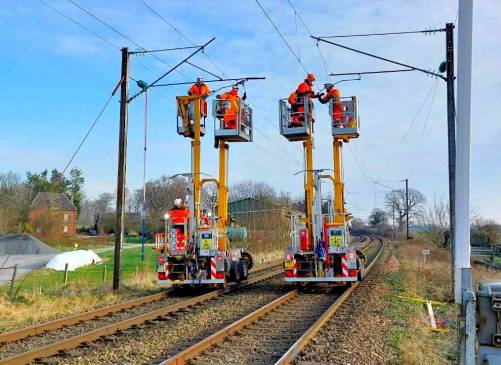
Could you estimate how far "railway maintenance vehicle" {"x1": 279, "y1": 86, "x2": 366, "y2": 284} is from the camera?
16.2 m

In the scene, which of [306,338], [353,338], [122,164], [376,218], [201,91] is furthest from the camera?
[376,218]

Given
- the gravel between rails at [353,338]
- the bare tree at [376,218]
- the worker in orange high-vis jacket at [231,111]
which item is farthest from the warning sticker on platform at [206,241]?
the bare tree at [376,218]

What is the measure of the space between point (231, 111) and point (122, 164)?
4.10m

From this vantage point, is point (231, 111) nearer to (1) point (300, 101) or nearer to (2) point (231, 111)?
(2) point (231, 111)

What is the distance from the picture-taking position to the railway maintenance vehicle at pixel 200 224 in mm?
16000

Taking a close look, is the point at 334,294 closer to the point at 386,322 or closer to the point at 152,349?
the point at 386,322

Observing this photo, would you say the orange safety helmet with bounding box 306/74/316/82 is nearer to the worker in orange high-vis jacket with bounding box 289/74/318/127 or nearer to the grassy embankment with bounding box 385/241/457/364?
the worker in orange high-vis jacket with bounding box 289/74/318/127

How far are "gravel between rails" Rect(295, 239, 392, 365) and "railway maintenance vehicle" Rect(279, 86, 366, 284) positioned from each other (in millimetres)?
2366

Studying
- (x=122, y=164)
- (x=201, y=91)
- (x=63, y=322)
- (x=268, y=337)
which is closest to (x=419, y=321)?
(x=268, y=337)

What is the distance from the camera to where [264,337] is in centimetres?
939

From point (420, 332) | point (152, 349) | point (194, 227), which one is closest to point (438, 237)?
point (194, 227)

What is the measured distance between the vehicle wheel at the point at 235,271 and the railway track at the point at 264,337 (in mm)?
3942

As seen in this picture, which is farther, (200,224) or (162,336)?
(200,224)

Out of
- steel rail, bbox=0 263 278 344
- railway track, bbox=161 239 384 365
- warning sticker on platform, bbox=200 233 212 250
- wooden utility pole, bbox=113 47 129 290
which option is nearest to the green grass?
wooden utility pole, bbox=113 47 129 290
